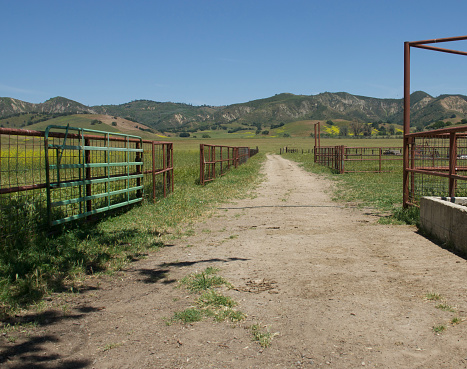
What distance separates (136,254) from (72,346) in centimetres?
274

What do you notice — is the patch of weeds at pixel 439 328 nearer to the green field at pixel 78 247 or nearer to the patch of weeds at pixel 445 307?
the patch of weeds at pixel 445 307

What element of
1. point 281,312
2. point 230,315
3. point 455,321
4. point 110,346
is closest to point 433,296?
point 455,321

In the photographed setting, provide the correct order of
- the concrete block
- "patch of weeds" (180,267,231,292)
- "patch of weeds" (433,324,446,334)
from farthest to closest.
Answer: the concrete block
"patch of weeds" (180,267,231,292)
"patch of weeds" (433,324,446,334)

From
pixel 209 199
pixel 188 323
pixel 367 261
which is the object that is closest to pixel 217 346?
pixel 188 323

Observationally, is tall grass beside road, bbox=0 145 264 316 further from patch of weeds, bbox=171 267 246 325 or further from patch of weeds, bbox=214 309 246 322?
patch of weeds, bbox=214 309 246 322

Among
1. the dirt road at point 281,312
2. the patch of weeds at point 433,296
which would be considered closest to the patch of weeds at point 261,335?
the dirt road at point 281,312

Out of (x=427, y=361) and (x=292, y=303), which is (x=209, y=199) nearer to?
(x=292, y=303)

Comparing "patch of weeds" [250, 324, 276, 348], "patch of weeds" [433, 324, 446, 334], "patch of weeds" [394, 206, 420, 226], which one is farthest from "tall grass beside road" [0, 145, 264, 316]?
"patch of weeds" [394, 206, 420, 226]

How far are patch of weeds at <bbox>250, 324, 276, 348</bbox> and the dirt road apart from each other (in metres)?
0.05

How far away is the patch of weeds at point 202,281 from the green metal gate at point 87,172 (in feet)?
8.44

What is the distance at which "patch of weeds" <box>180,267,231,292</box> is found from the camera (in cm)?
430

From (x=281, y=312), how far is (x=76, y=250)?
10.4 ft

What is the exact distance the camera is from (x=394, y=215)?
8461 mm

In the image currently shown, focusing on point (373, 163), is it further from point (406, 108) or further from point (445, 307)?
point (445, 307)
